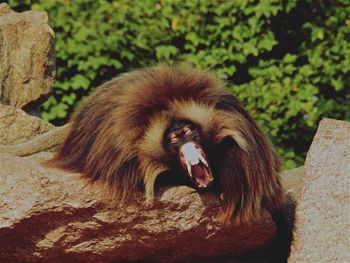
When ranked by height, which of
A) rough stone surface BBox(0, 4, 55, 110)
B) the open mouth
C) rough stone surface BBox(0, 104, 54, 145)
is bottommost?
rough stone surface BBox(0, 104, 54, 145)

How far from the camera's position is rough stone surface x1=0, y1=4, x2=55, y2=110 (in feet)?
19.8

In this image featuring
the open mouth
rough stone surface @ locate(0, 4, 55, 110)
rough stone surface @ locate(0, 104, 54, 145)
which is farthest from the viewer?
rough stone surface @ locate(0, 4, 55, 110)

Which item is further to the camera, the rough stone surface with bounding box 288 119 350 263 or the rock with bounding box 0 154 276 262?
the rough stone surface with bounding box 288 119 350 263

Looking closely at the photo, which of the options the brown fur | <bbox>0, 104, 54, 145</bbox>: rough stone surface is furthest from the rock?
<bbox>0, 104, 54, 145</bbox>: rough stone surface

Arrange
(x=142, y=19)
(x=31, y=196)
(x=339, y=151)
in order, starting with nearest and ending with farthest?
(x=31, y=196) → (x=339, y=151) → (x=142, y=19)

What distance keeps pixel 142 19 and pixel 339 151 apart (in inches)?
139

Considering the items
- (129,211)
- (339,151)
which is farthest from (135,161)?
(339,151)

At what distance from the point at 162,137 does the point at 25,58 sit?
1980mm

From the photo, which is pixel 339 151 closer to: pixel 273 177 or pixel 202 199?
pixel 273 177

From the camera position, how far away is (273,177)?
4582 millimetres

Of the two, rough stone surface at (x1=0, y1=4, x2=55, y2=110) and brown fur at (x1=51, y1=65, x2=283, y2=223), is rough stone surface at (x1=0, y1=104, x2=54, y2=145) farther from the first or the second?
brown fur at (x1=51, y1=65, x2=283, y2=223)

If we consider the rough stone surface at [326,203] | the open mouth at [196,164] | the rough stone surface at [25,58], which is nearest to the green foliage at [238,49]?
the rough stone surface at [25,58]

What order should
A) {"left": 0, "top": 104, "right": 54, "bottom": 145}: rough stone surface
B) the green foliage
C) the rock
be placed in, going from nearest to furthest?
the rock → {"left": 0, "top": 104, "right": 54, "bottom": 145}: rough stone surface → the green foliage

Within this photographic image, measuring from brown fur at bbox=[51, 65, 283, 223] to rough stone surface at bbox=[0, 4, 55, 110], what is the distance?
1.53m
